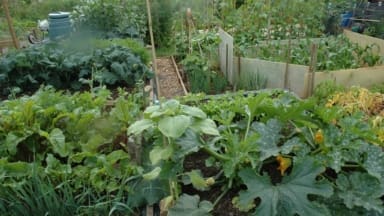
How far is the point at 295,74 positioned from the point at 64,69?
2083 millimetres

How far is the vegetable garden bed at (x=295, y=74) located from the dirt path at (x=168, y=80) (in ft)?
2.08

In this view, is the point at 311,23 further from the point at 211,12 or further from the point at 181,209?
the point at 181,209

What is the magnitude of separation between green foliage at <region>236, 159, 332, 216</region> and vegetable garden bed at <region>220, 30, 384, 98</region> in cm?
206

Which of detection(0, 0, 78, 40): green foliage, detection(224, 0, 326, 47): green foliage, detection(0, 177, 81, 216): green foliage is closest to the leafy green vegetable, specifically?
detection(0, 177, 81, 216): green foliage

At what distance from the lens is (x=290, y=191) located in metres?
1.11

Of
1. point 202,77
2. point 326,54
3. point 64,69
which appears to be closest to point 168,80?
point 202,77

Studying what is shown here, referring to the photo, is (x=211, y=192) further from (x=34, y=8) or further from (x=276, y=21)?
(x=34, y=8)

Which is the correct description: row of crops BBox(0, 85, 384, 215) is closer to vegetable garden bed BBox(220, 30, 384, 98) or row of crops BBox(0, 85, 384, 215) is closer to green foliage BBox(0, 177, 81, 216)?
green foliage BBox(0, 177, 81, 216)

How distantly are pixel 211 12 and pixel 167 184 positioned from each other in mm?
3869

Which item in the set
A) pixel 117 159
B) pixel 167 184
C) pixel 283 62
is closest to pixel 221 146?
pixel 167 184

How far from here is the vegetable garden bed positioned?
3.13 metres

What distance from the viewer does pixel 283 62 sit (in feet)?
11.4

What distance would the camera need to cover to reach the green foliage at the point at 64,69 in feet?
9.79

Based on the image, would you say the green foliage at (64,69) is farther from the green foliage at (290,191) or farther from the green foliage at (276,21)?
the green foliage at (290,191)
